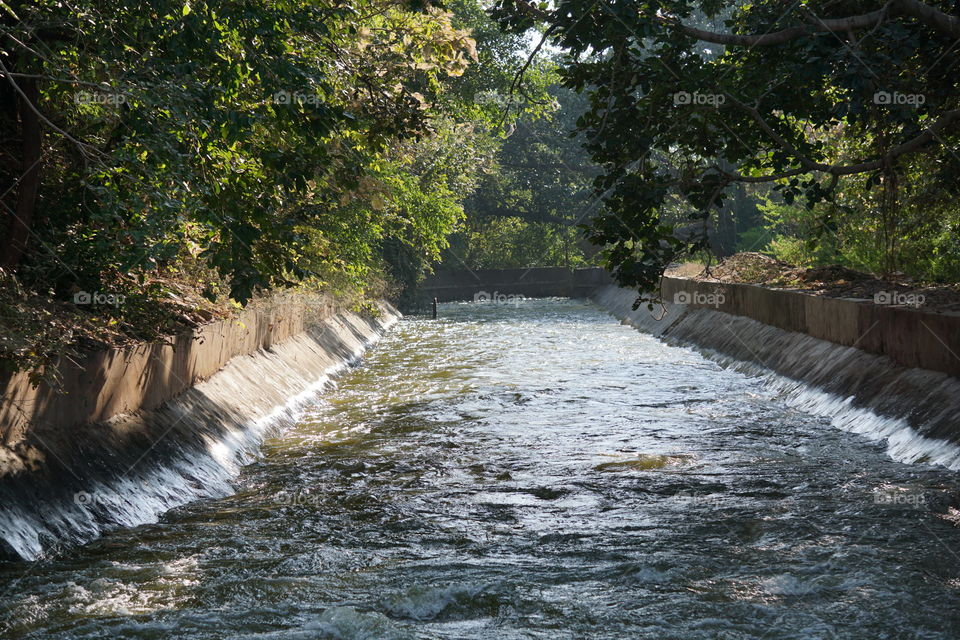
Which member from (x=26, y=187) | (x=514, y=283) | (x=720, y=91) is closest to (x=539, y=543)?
(x=26, y=187)

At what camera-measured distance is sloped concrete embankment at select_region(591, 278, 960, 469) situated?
11.3m

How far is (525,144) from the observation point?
5444 centimetres

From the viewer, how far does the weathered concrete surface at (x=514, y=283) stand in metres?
50.4

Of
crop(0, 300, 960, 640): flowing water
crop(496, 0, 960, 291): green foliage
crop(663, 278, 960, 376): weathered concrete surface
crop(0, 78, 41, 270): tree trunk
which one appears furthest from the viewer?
crop(663, 278, 960, 376): weathered concrete surface

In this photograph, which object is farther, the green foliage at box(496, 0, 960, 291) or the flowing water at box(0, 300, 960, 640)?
the green foliage at box(496, 0, 960, 291)

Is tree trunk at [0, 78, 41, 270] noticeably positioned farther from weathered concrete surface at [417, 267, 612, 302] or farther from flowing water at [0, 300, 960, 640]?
weathered concrete surface at [417, 267, 612, 302]

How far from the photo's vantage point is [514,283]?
51.2 m

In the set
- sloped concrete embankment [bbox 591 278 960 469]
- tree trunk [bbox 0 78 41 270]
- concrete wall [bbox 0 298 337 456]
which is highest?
tree trunk [bbox 0 78 41 270]

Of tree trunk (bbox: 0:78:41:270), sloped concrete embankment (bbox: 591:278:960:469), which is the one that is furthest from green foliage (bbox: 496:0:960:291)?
tree trunk (bbox: 0:78:41:270)

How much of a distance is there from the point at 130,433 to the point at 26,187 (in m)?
2.38

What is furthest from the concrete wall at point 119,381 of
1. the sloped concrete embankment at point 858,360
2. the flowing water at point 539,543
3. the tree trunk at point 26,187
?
the sloped concrete embankment at point 858,360

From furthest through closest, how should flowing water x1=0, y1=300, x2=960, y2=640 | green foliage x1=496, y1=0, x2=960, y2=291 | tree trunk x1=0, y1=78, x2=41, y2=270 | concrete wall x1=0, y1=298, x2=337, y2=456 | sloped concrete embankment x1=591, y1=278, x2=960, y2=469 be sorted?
sloped concrete embankment x1=591, y1=278, x2=960, y2=469
green foliage x1=496, y1=0, x2=960, y2=291
tree trunk x1=0, y1=78, x2=41, y2=270
concrete wall x1=0, y1=298, x2=337, y2=456
flowing water x1=0, y1=300, x2=960, y2=640

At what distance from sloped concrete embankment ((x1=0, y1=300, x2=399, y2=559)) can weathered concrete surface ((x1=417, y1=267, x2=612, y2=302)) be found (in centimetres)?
3444

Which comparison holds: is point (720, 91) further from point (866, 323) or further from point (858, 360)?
point (858, 360)
